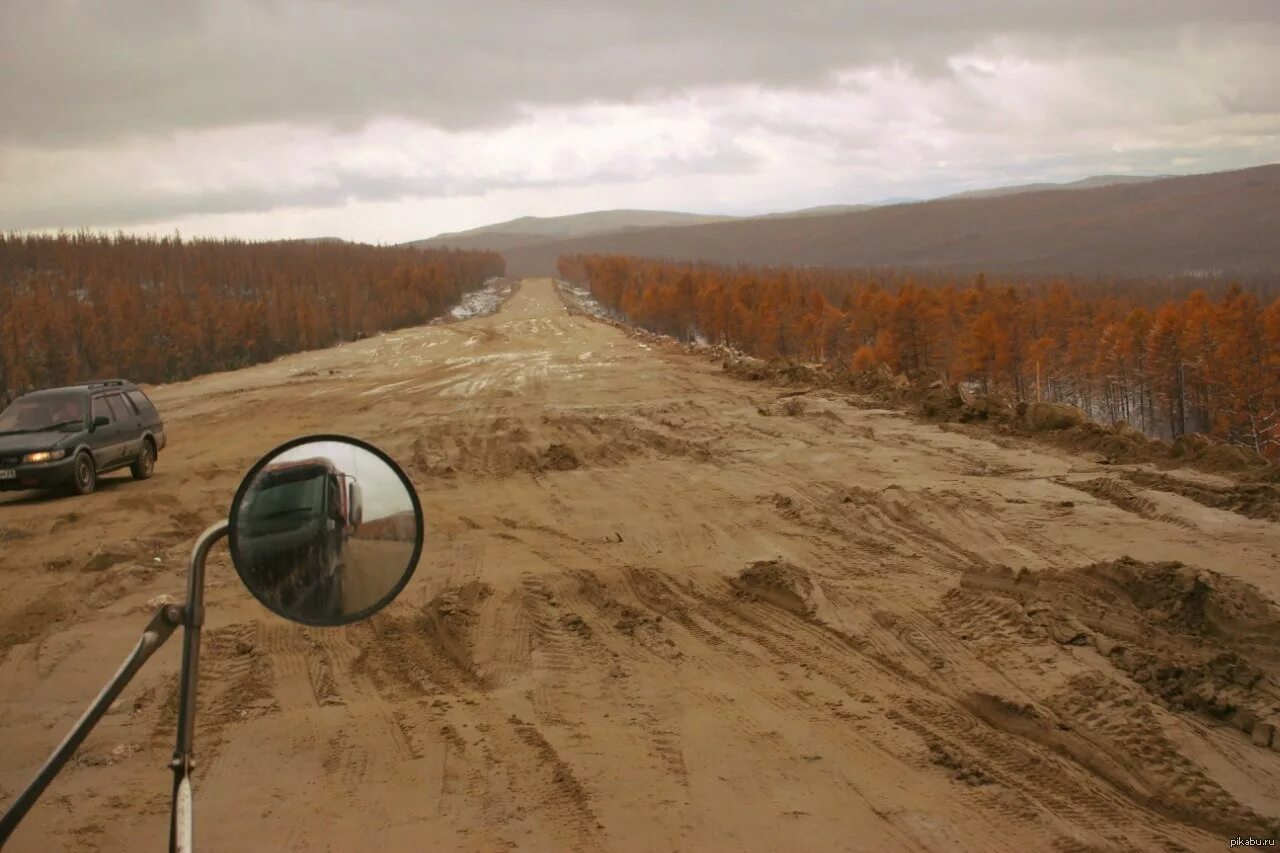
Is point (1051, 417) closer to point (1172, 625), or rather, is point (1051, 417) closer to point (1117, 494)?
point (1117, 494)

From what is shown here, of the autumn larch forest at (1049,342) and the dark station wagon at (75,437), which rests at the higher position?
the dark station wagon at (75,437)

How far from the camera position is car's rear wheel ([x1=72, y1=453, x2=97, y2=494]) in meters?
15.6

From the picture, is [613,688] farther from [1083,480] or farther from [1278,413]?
[1278,413]

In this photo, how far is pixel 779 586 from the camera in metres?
8.41

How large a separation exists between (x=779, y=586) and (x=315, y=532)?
6.14 metres

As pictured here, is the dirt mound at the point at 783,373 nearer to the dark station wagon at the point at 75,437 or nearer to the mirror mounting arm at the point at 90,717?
the dark station wagon at the point at 75,437

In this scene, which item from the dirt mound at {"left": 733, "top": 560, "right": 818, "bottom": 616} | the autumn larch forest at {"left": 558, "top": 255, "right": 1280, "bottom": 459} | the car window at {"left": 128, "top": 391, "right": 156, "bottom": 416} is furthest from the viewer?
the autumn larch forest at {"left": 558, "top": 255, "right": 1280, "bottom": 459}

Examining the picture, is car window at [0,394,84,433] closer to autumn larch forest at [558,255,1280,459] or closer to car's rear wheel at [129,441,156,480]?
car's rear wheel at [129,441,156,480]

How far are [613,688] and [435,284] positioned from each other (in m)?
102

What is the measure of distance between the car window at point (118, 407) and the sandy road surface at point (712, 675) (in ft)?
12.7

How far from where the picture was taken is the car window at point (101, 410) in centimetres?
1644

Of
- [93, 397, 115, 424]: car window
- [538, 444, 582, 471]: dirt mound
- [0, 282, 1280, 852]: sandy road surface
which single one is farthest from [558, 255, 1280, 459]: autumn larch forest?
[0, 282, 1280, 852]: sandy road surface

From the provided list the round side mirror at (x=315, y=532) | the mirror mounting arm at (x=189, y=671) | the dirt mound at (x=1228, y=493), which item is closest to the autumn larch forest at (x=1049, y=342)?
the dirt mound at (x=1228, y=493)

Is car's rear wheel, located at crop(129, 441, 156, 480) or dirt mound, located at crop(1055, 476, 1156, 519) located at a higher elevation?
dirt mound, located at crop(1055, 476, 1156, 519)
